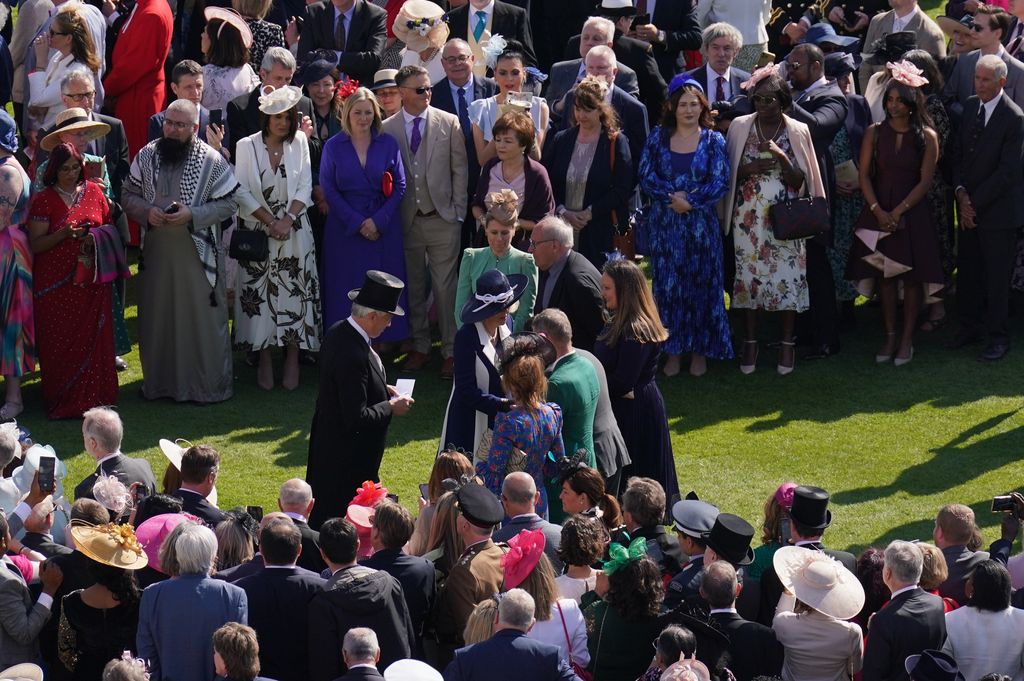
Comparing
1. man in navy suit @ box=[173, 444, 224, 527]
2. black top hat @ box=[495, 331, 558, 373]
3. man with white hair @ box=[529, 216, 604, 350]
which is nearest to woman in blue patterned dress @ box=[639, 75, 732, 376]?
man with white hair @ box=[529, 216, 604, 350]

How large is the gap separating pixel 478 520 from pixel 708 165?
17.9 feet

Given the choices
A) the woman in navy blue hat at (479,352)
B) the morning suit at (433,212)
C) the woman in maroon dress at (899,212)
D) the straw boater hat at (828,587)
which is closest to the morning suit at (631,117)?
the morning suit at (433,212)

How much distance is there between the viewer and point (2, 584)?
288 inches

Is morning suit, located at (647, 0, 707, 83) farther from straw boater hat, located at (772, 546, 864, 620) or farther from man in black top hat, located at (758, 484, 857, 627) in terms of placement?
straw boater hat, located at (772, 546, 864, 620)

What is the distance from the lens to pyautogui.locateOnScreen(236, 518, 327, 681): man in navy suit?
7207 millimetres

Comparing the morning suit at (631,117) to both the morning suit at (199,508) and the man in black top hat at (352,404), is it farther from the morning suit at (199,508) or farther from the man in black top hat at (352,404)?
the morning suit at (199,508)

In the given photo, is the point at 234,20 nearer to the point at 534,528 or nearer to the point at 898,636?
the point at 534,528

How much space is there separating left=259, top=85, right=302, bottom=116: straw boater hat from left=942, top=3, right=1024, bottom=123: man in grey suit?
516cm

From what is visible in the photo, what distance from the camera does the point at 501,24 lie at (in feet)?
46.9

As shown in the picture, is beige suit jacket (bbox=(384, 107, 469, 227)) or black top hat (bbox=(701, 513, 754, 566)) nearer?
black top hat (bbox=(701, 513, 754, 566))

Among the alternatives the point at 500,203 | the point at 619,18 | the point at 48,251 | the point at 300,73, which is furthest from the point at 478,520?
the point at 619,18

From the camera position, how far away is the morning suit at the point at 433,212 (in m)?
12.6

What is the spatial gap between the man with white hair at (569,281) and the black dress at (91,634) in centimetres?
399

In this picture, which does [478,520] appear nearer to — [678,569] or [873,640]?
[678,569]
